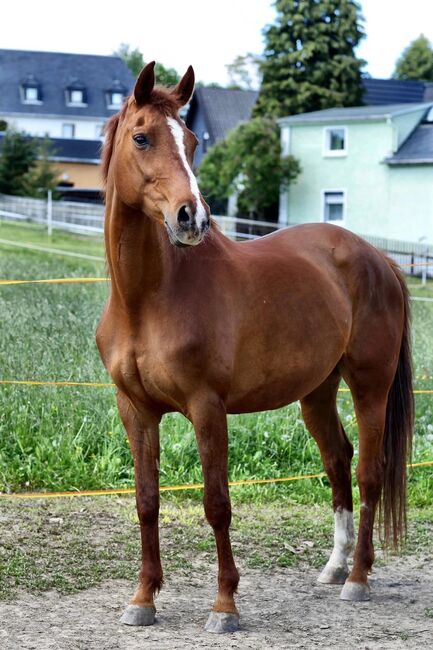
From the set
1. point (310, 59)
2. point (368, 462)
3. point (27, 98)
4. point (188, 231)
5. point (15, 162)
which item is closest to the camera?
point (188, 231)

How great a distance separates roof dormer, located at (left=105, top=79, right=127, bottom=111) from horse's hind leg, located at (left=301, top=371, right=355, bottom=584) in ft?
217

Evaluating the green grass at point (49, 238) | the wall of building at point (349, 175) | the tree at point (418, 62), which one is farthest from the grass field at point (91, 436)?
the tree at point (418, 62)

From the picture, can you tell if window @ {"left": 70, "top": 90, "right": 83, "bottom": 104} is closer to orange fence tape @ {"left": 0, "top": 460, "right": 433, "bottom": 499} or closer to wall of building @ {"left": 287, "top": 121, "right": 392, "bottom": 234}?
wall of building @ {"left": 287, "top": 121, "right": 392, "bottom": 234}

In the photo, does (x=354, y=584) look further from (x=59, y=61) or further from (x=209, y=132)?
→ (x=59, y=61)

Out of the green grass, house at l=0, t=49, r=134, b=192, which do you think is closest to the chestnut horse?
the green grass

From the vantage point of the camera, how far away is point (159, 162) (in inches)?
151

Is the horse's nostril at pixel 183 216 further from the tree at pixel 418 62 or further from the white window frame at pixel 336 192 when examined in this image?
the tree at pixel 418 62

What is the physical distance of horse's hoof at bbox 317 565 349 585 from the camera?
5.06 meters

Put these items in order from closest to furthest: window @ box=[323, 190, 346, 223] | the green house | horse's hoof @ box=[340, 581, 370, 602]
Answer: horse's hoof @ box=[340, 581, 370, 602], the green house, window @ box=[323, 190, 346, 223]

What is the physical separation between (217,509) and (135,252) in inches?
43.9

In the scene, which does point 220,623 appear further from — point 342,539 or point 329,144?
point 329,144

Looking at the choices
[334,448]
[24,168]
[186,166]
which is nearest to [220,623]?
[334,448]

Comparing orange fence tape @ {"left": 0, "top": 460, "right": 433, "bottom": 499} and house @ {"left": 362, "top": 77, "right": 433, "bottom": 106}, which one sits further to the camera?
house @ {"left": 362, "top": 77, "right": 433, "bottom": 106}

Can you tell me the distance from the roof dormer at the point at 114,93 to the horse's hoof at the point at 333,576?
66685mm
